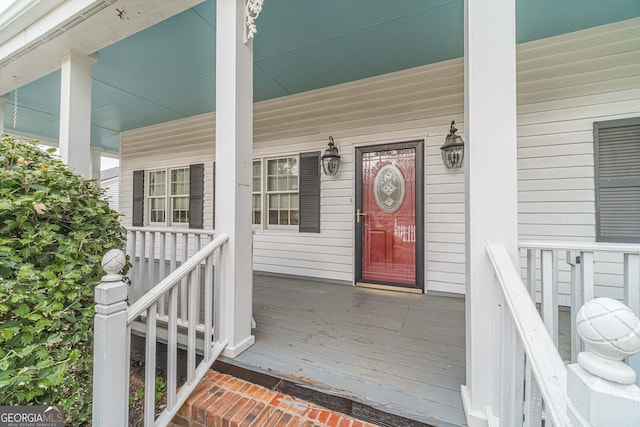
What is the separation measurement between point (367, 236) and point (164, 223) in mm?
4589

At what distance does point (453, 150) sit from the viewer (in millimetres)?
3146

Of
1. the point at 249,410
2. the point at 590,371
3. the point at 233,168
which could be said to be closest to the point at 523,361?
the point at 590,371

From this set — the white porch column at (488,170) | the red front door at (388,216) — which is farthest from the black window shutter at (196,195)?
the white porch column at (488,170)

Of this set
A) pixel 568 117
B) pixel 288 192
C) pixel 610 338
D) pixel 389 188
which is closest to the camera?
pixel 610 338

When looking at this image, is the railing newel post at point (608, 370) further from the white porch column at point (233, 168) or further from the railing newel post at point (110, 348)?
the white porch column at point (233, 168)

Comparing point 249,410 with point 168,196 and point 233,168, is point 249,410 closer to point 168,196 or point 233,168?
point 233,168

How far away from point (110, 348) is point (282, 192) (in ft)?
11.3

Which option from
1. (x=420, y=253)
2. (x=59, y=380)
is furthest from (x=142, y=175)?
(x=420, y=253)

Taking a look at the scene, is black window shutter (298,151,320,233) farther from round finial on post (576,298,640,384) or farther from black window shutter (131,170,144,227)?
black window shutter (131,170,144,227)

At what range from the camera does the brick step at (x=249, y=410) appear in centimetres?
145

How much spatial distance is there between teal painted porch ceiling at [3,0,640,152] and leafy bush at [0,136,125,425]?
2.09 metres

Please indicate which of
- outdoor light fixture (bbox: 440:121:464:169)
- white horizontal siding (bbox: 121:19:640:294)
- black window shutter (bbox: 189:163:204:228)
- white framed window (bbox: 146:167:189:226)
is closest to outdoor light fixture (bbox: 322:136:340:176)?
white horizontal siding (bbox: 121:19:640:294)

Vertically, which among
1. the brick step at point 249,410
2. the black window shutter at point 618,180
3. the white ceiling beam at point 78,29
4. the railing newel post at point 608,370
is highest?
the white ceiling beam at point 78,29

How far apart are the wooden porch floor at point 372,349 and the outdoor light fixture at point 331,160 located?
70.7 inches
